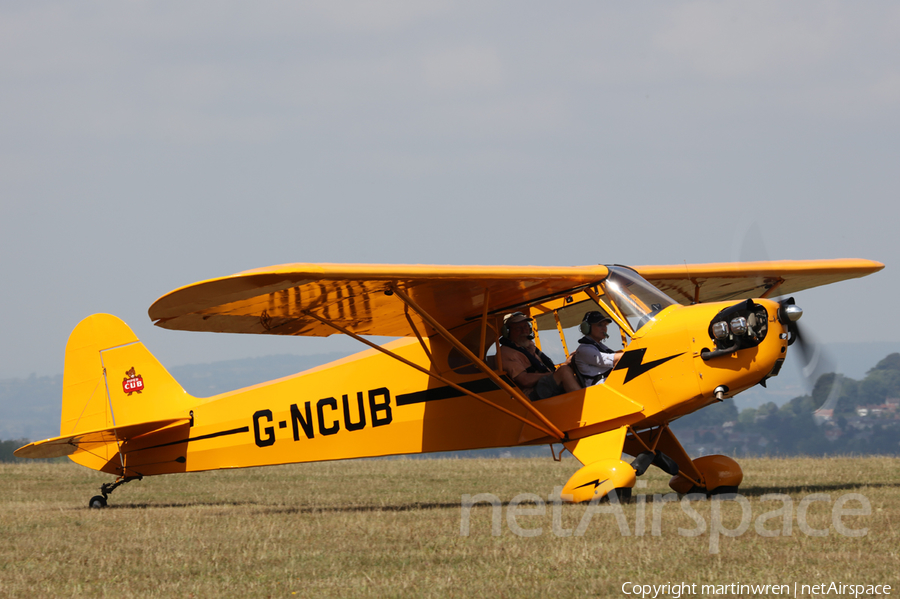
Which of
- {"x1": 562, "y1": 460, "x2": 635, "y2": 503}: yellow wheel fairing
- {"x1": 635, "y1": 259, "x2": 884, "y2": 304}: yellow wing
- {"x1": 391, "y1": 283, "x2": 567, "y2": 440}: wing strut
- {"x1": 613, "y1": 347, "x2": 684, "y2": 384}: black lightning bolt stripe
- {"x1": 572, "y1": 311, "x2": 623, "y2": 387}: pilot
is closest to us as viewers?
{"x1": 562, "y1": 460, "x2": 635, "y2": 503}: yellow wheel fairing

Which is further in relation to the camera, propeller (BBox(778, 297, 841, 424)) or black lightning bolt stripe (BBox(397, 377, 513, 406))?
black lightning bolt stripe (BBox(397, 377, 513, 406))

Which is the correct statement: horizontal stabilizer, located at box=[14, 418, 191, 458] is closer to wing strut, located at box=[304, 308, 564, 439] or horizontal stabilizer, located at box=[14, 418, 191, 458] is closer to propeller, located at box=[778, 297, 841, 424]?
wing strut, located at box=[304, 308, 564, 439]

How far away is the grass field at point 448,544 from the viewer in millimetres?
6191

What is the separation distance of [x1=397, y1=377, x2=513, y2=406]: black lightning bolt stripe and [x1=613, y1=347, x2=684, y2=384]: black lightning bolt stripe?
1.39 metres

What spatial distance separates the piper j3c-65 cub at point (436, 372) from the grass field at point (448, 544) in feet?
2.24

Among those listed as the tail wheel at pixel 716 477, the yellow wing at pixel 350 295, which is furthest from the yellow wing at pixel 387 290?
the tail wheel at pixel 716 477

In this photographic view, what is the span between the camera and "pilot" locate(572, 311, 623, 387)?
34.9 feet

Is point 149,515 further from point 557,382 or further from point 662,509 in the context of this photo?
point 662,509

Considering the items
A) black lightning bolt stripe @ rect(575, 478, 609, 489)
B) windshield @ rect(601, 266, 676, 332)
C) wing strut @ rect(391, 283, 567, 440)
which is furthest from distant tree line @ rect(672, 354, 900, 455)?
black lightning bolt stripe @ rect(575, 478, 609, 489)

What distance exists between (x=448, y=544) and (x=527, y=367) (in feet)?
12.5

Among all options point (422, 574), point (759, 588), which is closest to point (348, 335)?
point (422, 574)

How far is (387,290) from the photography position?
33.3 ft

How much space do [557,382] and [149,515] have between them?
4985 millimetres

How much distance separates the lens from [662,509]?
9.17m
